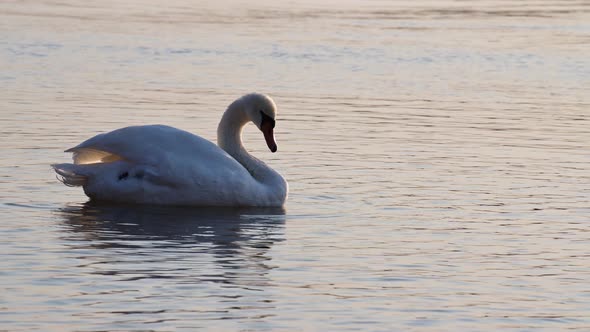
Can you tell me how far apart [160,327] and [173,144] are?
4.21m

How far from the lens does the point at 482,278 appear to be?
28.2ft

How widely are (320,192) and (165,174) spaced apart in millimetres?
1394

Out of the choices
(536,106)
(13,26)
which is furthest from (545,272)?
(13,26)

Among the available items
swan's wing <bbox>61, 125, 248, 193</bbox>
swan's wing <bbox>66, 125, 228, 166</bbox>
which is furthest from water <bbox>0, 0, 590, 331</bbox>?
swan's wing <bbox>66, 125, 228, 166</bbox>

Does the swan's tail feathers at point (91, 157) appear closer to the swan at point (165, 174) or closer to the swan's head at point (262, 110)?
the swan at point (165, 174)

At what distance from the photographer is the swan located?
1106cm

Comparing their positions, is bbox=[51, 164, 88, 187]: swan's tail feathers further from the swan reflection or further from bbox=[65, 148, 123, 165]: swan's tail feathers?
bbox=[65, 148, 123, 165]: swan's tail feathers

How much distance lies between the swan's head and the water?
55 cm

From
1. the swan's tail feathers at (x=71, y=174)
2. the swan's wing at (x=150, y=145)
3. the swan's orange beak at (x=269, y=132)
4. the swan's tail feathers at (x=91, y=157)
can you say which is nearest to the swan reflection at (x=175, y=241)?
the swan's tail feathers at (x=71, y=174)

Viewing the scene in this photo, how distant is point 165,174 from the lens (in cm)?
1106

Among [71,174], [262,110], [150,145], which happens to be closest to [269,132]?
[262,110]

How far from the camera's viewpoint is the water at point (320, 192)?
7.73m

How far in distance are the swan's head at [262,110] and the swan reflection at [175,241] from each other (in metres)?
1.00

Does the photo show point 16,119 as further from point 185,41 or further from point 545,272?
point 185,41
